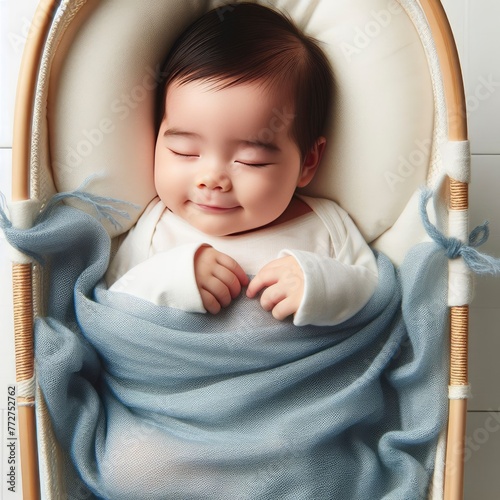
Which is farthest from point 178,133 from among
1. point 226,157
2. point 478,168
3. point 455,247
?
point 478,168

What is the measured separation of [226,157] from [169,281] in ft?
0.68

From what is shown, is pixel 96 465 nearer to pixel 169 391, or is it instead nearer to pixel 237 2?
pixel 169 391

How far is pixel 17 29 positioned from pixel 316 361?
2.92 ft

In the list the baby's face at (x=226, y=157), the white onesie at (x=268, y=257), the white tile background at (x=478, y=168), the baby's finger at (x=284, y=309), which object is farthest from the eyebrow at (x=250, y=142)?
the white tile background at (x=478, y=168)

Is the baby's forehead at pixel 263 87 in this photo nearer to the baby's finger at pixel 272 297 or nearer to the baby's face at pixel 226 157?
the baby's face at pixel 226 157

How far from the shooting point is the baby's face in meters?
1.09

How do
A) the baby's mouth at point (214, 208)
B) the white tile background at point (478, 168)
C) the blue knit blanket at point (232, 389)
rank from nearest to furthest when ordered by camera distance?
1. the blue knit blanket at point (232, 389)
2. the baby's mouth at point (214, 208)
3. the white tile background at point (478, 168)

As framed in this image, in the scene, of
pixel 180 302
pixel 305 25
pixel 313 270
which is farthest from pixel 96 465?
pixel 305 25

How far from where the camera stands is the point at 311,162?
120 cm

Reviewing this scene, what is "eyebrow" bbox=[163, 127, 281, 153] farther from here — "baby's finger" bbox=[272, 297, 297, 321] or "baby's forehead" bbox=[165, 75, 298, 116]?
"baby's finger" bbox=[272, 297, 297, 321]

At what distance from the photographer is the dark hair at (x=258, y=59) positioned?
110 cm

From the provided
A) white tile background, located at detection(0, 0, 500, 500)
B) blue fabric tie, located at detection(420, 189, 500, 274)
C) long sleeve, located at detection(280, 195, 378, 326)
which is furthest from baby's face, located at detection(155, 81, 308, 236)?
white tile background, located at detection(0, 0, 500, 500)

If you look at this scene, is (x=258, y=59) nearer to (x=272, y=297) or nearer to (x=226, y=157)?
(x=226, y=157)

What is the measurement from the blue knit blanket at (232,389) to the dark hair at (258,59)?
10.4 inches
